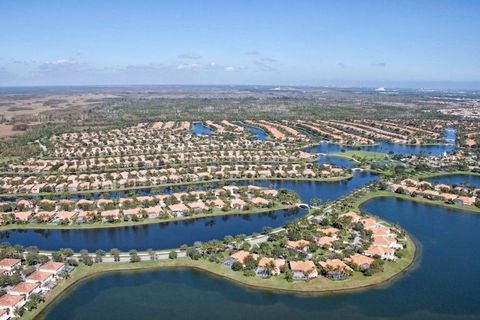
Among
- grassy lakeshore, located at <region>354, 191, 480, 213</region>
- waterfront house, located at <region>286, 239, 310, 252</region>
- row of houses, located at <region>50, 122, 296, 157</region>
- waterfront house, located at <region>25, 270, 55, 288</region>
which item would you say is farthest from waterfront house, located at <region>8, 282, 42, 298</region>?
row of houses, located at <region>50, 122, 296, 157</region>

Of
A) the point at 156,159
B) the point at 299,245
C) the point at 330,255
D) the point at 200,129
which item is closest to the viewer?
the point at 330,255

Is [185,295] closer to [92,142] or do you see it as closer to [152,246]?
[152,246]

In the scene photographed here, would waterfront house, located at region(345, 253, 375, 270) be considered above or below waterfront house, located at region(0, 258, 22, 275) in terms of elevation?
above

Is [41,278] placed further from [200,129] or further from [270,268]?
[200,129]

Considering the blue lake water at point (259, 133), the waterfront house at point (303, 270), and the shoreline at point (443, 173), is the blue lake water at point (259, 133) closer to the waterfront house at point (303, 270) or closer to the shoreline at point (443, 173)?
the shoreline at point (443, 173)

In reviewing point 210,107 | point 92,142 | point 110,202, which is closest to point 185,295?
point 110,202

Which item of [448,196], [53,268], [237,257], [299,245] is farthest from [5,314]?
[448,196]

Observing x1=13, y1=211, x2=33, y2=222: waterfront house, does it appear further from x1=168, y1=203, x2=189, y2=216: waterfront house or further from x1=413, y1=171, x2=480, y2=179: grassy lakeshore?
x1=413, y1=171, x2=480, y2=179: grassy lakeshore
